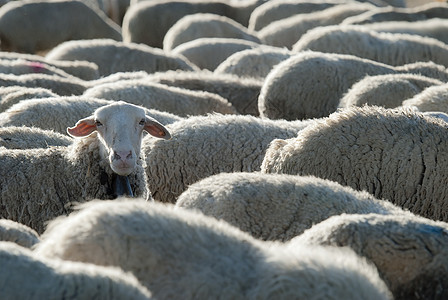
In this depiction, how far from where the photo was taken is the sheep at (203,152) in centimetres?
701

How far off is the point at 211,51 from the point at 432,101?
6.42 metres

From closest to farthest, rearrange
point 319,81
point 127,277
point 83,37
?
1. point 127,277
2. point 319,81
3. point 83,37

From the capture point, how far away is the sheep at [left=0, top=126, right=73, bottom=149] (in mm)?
6711

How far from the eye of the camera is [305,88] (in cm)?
946

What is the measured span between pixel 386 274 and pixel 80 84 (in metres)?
6.21

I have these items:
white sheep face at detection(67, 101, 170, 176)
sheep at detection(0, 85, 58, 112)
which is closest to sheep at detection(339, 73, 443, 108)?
sheep at detection(0, 85, 58, 112)

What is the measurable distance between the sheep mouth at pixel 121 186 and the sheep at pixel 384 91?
9.28 ft

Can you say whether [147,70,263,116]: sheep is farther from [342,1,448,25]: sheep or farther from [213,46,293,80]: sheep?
[342,1,448,25]: sheep

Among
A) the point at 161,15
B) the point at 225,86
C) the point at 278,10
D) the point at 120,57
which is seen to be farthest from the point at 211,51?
the point at 161,15

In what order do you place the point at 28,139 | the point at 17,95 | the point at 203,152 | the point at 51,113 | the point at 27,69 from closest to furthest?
1. the point at 28,139
2. the point at 203,152
3. the point at 51,113
4. the point at 17,95
5. the point at 27,69

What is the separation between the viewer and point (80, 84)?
9.84 meters

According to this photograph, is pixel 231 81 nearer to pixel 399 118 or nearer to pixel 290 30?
pixel 399 118

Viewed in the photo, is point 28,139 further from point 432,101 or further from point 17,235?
point 432,101

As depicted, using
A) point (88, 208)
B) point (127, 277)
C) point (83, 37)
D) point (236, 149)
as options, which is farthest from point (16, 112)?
point (83, 37)
